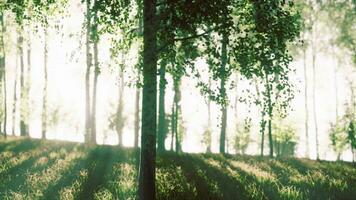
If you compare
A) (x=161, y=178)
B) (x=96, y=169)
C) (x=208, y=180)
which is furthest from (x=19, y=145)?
(x=208, y=180)

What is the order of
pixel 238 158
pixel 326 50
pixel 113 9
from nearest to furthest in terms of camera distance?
pixel 113 9 → pixel 238 158 → pixel 326 50

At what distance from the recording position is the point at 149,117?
34.7 feet

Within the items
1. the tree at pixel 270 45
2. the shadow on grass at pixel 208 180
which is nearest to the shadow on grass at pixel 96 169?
the shadow on grass at pixel 208 180

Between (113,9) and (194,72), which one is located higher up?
(113,9)

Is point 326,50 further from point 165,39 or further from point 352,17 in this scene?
point 165,39

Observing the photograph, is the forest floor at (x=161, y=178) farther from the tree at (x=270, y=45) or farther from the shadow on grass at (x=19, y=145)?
the tree at (x=270, y=45)

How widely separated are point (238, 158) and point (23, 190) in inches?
442

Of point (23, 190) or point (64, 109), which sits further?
point (64, 109)

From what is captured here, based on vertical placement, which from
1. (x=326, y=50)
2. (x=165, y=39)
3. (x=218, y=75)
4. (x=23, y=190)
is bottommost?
(x=23, y=190)

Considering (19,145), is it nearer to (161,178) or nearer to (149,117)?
(161,178)

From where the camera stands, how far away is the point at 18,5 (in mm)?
12438

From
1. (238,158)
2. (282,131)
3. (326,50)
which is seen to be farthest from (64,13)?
(282,131)

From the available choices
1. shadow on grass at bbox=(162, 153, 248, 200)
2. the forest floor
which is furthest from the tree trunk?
shadow on grass at bbox=(162, 153, 248, 200)

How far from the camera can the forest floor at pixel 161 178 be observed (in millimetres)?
11891
